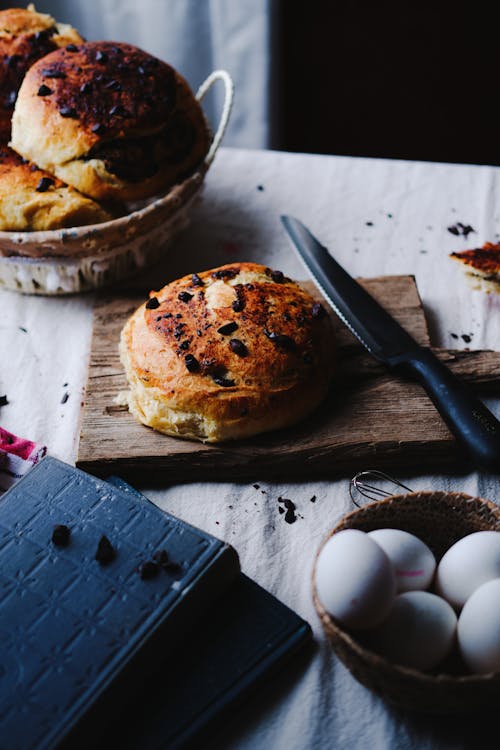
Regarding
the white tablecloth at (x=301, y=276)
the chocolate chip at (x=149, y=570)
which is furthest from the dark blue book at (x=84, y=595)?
the white tablecloth at (x=301, y=276)

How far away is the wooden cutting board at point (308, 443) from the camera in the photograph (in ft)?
3.40

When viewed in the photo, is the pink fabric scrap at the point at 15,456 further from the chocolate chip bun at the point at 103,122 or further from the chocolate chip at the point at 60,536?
the chocolate chip bun at the point at 103,122

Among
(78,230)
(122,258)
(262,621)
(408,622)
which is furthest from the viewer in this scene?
(122,258)

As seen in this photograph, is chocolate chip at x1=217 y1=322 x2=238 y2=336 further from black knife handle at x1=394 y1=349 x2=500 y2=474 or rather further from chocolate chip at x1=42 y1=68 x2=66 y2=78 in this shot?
chocolate chip at x1=42 y1=68 x2=66 y2=78

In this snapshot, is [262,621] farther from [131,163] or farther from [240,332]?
[131,163]

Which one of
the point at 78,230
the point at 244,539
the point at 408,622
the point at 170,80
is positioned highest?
the point at 170,80

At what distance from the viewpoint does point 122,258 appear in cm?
132

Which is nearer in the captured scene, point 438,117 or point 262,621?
point 262,621

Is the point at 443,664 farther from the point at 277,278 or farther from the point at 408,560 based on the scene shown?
the point at 277,278

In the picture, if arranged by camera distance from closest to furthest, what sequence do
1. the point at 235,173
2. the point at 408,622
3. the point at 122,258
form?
1. the point at 408,622
2. the point at 122,258
3. the point at 235,173

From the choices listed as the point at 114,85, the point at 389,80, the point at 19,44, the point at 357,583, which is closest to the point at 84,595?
the point at 357,583

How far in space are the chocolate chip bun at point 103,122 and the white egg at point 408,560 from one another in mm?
768

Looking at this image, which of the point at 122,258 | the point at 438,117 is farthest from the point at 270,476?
the point at 438,117

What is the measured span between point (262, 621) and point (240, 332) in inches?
16.3
